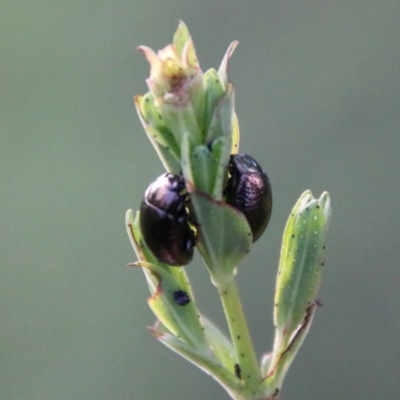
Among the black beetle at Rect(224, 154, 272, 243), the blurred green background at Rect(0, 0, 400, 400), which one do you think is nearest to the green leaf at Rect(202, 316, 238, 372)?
the black beetle at Rect(224, 154, 272, 243)

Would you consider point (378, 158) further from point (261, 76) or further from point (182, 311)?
point (182, 311)

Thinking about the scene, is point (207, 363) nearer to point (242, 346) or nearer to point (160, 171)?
point (242, 346)

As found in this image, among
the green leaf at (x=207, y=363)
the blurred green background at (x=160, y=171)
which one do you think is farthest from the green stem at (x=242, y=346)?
the blurred green background at (x=160, y=171)

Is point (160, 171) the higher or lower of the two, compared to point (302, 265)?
higher

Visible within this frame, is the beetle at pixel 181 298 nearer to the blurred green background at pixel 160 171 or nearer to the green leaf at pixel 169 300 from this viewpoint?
the green leaf at pixel 169 300

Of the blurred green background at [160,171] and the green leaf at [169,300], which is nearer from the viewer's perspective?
the green leaf at [169,300]

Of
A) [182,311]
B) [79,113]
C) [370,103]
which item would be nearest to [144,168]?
[79,113]

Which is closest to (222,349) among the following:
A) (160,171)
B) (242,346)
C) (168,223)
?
(242,346)
